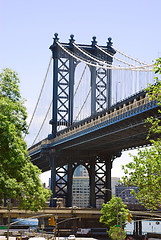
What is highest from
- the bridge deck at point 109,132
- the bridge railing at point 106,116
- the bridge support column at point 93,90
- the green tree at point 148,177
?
the bridge support column at point 93,90

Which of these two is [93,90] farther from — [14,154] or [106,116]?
[14,154]

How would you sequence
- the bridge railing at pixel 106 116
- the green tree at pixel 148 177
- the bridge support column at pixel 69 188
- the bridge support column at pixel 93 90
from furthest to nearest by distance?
the bridge support column at pixel 69 188 → the bridge support column at pixel 93 90 → the bridge railing at pixel 106 116 → the green tree at pixel 148 177

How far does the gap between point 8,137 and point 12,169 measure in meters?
2.54

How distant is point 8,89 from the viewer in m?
32.7

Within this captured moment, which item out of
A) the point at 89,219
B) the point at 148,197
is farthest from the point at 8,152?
the point at 89,219

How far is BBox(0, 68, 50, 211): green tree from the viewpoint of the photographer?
29.6 m

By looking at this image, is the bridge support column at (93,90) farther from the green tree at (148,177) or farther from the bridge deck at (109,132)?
the green tree at (148,177)

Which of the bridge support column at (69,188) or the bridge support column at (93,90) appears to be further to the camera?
the bridge support column at (69,188)

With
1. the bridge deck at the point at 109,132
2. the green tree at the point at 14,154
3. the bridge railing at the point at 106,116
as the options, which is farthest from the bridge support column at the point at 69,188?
the green tree at the point at 14,154

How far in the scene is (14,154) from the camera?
3016cm

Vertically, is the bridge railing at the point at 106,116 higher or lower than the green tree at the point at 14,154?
higher

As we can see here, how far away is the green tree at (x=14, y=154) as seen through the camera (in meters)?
29.6

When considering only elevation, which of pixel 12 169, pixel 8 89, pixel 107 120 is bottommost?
pixel 12 169

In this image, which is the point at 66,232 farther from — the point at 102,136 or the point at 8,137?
the point at 8,137
